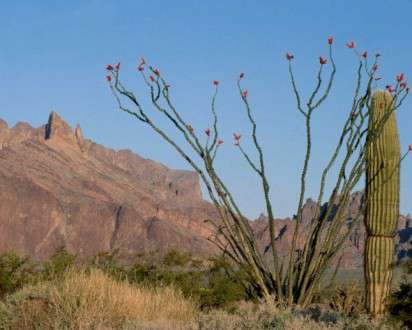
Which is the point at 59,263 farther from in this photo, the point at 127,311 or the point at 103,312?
the point at 103,312

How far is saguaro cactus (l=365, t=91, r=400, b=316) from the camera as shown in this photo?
13.3 m

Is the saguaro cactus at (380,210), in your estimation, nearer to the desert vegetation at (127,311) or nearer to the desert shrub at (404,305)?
the desert vegetation at (127,311)

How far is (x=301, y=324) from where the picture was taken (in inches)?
335

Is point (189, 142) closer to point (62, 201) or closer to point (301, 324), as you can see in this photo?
point (301, 324)

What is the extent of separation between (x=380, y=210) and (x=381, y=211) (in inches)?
1.0

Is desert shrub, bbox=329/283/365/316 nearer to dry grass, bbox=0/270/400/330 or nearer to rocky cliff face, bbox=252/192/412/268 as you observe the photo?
dry grass, bbox=0/270/400/330

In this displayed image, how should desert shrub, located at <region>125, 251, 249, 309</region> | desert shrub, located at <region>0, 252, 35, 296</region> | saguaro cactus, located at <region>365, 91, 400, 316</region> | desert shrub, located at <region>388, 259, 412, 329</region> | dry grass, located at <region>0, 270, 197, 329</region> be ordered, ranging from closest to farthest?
desert shrub, located at <region>388, 259, 412, 329</region>, dry grass, located at <region>0, 270, 197, 329</region>, saguaro cactus, located at <region>365, 91, 400, 316</region>, desert shrub, located at <region>0, 252, 35, 296</region>, desert shrub, located at <region>125, 251, 249, 309</region>

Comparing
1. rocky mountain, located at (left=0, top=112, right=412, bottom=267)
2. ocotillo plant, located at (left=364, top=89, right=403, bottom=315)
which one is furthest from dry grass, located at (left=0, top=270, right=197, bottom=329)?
rocky mountain, located at (left=0, top=112, right=412, bottom=267)

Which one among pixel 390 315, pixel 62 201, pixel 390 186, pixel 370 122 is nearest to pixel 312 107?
pixel 370 122

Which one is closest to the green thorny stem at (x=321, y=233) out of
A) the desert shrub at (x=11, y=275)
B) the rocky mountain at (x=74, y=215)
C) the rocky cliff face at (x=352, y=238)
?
the desert shrub at (x=11, y=275)

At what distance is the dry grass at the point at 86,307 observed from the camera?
10408 millimetres

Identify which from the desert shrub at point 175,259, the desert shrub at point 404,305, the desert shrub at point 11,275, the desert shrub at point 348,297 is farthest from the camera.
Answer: the desert shrub at point 175,259

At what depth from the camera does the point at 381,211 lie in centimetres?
1332

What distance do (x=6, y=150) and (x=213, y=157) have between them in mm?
154096
